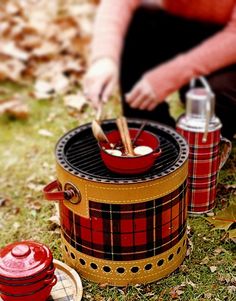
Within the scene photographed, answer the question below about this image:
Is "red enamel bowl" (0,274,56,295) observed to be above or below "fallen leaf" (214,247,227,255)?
above

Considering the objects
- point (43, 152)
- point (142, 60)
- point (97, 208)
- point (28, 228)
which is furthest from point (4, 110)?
point (97, 208)

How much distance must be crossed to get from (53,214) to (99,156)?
467mm

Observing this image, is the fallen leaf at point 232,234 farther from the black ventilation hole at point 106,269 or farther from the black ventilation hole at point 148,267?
the black ventilation hole at point 106,269

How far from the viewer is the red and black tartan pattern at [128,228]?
1800 mm

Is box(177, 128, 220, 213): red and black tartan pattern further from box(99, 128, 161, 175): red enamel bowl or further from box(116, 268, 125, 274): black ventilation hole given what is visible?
box(116, 268, 125, 274): black ventilation hole

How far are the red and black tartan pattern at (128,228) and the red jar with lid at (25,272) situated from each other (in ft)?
0.50

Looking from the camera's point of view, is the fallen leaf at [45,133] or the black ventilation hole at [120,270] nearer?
the black ventilation hole at [120,270]

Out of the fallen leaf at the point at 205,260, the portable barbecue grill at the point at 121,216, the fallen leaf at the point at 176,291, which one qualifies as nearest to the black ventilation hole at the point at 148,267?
the portable barbecue grill at the point at 121,216

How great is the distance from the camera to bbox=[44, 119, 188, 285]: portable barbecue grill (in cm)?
178

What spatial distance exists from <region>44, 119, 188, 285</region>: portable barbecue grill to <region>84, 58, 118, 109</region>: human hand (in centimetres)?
28

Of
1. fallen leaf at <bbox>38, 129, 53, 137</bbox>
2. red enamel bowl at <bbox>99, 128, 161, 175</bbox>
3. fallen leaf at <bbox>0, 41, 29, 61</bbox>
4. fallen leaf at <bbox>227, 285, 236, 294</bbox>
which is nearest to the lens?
red enamel bowl at <bbox>99, 128, 161, 175</bbox>

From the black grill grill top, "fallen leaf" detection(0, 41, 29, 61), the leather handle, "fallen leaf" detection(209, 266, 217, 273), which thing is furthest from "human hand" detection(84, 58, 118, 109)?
"fallen leaf" detection(0, 41, 29, 61)

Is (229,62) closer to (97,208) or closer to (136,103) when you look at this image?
(136,103)

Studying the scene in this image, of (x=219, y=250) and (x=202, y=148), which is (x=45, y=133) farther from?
(x=219, y=250)
